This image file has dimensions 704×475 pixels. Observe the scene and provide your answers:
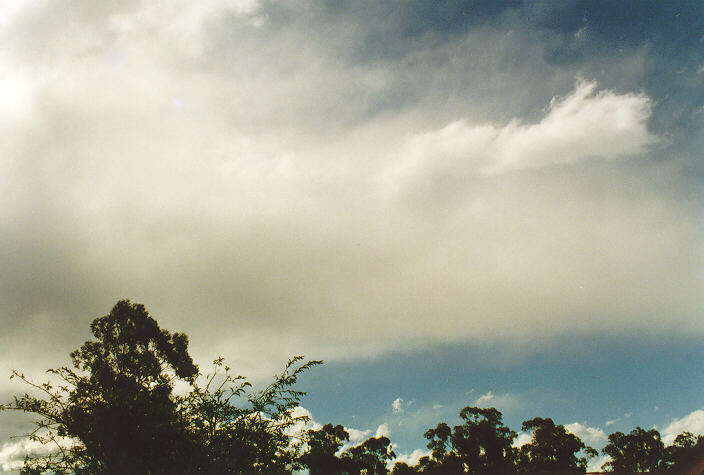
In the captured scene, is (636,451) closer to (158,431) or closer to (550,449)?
(550,449)

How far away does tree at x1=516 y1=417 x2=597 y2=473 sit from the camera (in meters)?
69.3

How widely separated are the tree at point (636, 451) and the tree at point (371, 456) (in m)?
40.1

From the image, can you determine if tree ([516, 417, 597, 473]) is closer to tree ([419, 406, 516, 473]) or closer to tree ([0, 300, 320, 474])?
tree ([419, 406, 516, 473])

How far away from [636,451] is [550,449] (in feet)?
50.8

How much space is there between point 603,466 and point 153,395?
89.4m

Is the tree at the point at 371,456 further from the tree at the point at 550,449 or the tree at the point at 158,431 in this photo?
the tree at the point at 158,431

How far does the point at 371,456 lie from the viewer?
8150 cm

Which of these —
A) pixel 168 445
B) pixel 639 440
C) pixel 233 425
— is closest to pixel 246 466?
pixel 233 425

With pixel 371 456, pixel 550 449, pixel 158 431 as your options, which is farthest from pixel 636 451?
pixel 158 431

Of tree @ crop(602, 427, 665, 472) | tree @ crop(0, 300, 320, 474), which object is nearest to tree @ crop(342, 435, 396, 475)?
tree @ crop(602, 427, 665, 472)

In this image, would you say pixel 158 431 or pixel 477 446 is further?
pixel 477 446

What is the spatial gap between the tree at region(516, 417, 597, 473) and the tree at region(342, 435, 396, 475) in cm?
2541

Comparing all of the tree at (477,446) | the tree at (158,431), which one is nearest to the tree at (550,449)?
the tree at (477,446)

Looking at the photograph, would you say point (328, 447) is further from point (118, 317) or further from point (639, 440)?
point (639, 440)
